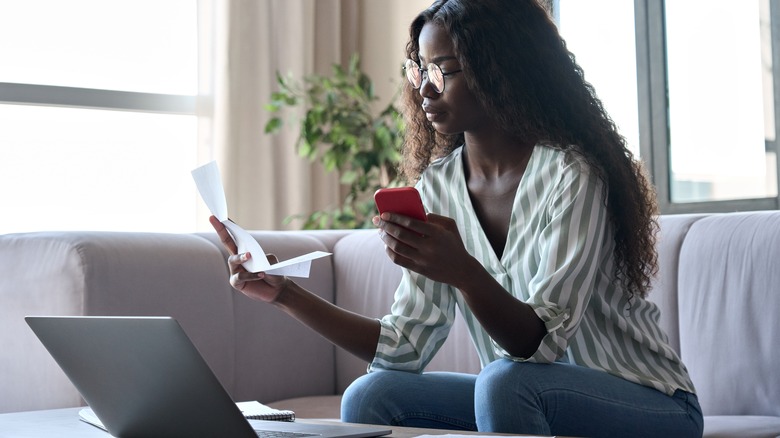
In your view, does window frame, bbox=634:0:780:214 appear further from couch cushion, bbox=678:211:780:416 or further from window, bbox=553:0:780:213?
couch cushion, bbox=678:211:780:416

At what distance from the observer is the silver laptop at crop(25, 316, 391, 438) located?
94 centimetres

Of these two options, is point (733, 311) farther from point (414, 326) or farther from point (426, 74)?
point (426, 74)

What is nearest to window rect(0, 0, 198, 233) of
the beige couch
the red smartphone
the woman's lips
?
the beige couch

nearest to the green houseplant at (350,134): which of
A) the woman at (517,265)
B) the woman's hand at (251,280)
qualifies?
the woman at (517,265)

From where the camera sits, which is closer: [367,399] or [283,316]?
[367,399]

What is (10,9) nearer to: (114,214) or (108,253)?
(114,214)

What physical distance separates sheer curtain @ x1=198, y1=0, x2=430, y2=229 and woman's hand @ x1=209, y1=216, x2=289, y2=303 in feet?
8.23

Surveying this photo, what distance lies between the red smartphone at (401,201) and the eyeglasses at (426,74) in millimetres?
379

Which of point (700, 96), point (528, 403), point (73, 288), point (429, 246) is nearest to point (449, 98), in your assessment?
point (429, 246)

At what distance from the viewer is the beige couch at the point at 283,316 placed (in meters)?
1.95

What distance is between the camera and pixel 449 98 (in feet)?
5.29

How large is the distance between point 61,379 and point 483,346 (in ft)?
3.04

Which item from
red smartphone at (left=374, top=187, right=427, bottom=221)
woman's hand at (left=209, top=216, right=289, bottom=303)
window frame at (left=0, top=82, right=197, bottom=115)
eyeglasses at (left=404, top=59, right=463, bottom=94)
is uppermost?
window frame at (left=0, top=82, right=197, bottom=115)

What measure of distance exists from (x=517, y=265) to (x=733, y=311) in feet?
2.06
